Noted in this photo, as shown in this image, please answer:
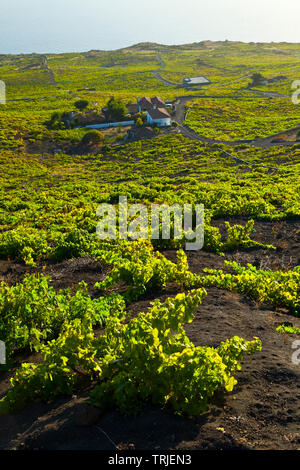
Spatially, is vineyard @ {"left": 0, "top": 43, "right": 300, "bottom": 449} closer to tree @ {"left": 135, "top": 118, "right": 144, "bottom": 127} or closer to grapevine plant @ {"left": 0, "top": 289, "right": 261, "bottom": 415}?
grapevine plant @ {"left": 0, "top": 289, "right": 261, "bottom": 415}

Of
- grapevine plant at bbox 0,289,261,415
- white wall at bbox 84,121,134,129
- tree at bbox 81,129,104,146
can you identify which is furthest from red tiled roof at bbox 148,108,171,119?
grapevine plant at bbox 0,289,261,415

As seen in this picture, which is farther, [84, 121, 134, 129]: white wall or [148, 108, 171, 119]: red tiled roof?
[84, 121, 134, 129]: white wall

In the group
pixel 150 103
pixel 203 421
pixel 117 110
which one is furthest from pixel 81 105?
pixel 203 421

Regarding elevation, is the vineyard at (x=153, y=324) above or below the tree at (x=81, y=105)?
below

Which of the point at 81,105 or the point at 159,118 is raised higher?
the point at 81,105

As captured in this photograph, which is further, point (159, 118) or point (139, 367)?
point (159, 118)

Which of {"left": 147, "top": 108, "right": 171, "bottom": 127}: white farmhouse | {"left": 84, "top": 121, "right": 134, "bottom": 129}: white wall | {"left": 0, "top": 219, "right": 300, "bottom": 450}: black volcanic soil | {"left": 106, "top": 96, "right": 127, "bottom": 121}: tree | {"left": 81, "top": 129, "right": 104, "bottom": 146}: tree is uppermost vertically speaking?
{"left": 106, "top": 96, "right": 127, "bottom": 121}: tree

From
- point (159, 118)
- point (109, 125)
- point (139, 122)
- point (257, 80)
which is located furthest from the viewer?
point (257, 80)

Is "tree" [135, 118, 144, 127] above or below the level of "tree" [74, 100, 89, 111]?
below

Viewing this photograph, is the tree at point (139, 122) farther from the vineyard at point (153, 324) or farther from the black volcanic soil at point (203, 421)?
the black volcanic soil at point (203, 421)

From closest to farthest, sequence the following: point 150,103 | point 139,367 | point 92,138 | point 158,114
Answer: point 139,367, point 92,138, point 158,114, point 150,103

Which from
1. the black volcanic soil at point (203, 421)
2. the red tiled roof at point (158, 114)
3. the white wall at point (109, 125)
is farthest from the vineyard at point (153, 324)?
the white wall at point (109, 125)

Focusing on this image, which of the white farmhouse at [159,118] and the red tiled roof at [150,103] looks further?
the red tiled roof at [150,103]

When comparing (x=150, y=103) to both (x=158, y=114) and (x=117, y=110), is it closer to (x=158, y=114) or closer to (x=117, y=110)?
(x=117, y=110)
